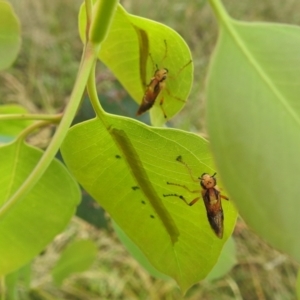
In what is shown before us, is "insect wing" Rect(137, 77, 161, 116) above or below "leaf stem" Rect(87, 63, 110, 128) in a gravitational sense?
above

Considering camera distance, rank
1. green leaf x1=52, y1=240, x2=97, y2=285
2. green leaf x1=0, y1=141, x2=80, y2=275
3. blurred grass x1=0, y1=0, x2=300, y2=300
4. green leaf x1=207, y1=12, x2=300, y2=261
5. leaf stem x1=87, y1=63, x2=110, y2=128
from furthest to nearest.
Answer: blurred grass x1=0, y1=0, x2=300, y2=300 → green leaf x1=52, y1=240, x2=97, y2=285 → green leaf x1=0, y1=141, x2=80, y2=275 → leaf stem x1=87, y1=63, x2=110, y2=128 → green leaf x1=207, y1=12, x2=300, y2=261

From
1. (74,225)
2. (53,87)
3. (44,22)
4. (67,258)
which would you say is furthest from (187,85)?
(44,22)

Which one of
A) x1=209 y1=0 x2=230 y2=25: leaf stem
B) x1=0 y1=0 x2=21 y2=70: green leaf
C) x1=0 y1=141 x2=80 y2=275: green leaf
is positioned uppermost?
x1=0 y1=0 x2=21 y2=70: green leaf

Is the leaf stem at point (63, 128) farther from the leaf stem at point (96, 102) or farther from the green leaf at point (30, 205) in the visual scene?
the green leaf at point (30, 205)

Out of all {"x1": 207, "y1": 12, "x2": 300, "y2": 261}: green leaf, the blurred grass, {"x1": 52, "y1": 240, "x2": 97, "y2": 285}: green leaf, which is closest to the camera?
{"x1": 207, "y1": 12, "x2": 300, "y2": 261}: green leaf

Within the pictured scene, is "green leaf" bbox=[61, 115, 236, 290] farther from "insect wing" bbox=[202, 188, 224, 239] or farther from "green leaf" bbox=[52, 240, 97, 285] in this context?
"green leaf" bbox=[52, 240, 97, 285]

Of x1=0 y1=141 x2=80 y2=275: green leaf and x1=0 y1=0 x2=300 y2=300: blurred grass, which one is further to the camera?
x1=0 y1=0 x2=300 y2=300: blurred grass

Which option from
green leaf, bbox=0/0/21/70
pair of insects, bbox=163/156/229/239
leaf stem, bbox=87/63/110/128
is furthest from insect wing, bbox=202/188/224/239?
green leaf, bbox=0/0/21/70

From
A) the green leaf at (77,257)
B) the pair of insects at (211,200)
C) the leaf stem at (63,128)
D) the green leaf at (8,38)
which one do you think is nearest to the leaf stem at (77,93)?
the leaf stem at (63,128)
